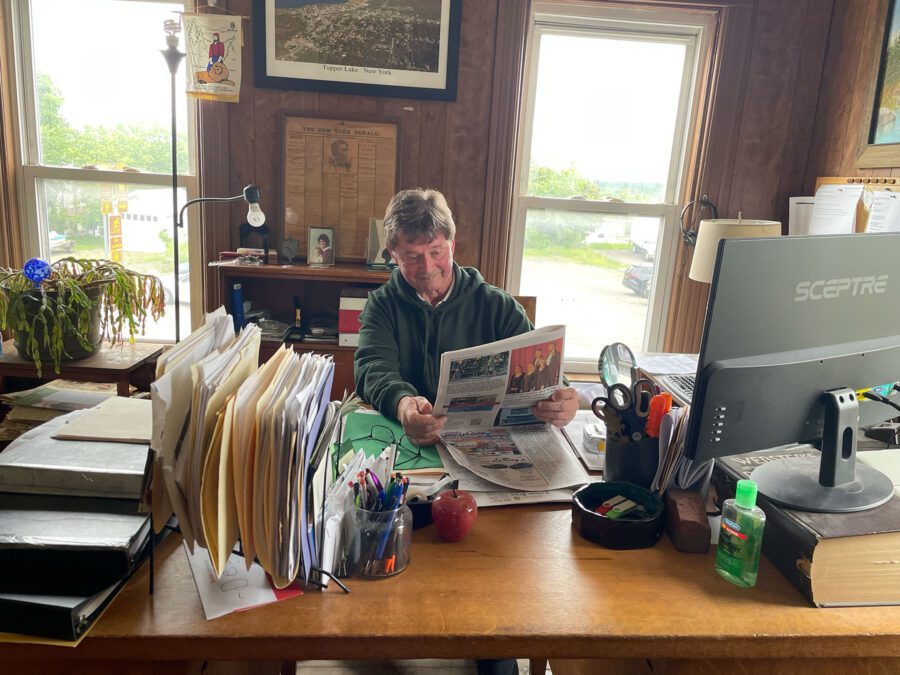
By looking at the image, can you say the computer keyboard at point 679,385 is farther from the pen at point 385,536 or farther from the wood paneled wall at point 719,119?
the wood paneled wall at point 719,119

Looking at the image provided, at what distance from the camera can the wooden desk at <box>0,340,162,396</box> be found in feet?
5.72

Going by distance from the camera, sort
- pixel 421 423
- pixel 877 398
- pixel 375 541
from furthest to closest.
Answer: pixel 421 423
pixel 877 398
pixel 375 541

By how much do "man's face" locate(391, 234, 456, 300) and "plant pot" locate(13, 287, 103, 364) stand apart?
84 centimetres

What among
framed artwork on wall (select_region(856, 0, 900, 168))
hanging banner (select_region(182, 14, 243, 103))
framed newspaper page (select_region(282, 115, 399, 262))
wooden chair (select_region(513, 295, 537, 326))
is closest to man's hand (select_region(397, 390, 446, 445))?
wooden chair (select_region(513, 295, 537, 326))

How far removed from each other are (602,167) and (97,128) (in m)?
2.25

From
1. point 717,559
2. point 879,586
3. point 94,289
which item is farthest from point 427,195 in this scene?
point 879,586

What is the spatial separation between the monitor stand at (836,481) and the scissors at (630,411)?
0.63ft

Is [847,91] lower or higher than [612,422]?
higher

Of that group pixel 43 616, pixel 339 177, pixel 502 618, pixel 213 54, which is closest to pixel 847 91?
pixel 339 177

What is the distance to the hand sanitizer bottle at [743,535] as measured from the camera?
0.84 metres

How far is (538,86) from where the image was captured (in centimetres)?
279

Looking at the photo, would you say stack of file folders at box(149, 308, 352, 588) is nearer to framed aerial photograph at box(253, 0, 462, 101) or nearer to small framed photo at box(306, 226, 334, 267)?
small framed photo at box(306, 226, 334, 267)

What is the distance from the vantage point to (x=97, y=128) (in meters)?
2.72

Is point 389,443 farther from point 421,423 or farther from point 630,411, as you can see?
point 630,411
